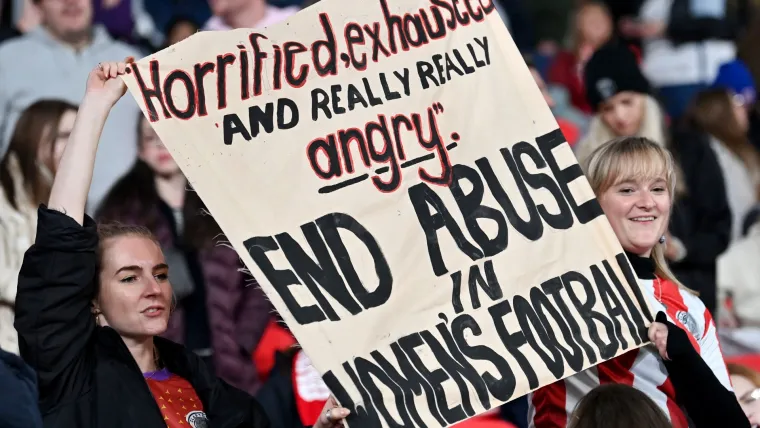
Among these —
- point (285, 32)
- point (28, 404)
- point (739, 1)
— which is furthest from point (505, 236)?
point (739, 1)

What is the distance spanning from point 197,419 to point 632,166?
149cm

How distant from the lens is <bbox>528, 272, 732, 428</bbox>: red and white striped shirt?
4078 mm

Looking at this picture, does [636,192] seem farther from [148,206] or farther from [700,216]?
[700,216]

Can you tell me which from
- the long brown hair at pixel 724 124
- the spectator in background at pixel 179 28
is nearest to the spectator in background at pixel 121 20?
the spectator in background at pixel 179 28

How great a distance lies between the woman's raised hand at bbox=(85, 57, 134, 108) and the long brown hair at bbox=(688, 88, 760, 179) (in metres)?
5.36

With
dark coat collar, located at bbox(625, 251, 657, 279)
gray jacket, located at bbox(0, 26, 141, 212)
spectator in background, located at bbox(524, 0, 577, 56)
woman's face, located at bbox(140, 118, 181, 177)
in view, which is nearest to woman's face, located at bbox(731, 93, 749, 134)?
spectator in background, located at bbox(524, 0, 577, 56)

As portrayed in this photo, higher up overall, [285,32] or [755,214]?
[285,32]

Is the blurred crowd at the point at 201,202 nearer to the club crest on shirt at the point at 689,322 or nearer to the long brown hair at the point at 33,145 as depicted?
the long brown hair at the point at 33,145

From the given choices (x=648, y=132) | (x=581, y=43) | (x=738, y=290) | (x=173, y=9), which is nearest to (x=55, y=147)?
(x=173, y=9)

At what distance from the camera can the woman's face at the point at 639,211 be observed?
13.8ft

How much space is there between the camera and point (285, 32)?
393 centimetres

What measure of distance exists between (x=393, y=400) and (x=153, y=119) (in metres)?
0.99

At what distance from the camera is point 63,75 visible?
7117mm

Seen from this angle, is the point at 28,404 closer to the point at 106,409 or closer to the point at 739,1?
the point at 106,409
